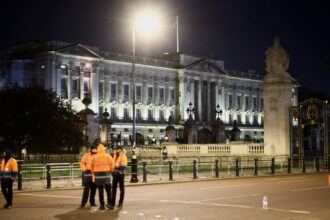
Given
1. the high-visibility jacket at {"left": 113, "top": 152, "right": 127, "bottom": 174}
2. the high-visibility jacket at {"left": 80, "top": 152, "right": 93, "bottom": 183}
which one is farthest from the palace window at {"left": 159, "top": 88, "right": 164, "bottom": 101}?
the high-visibility jacket at {"left": 80, "top": 152, "right": 93, "bottom": 183}

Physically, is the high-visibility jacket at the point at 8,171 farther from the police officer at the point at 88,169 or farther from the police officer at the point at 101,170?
the police officer at the point at 101,170

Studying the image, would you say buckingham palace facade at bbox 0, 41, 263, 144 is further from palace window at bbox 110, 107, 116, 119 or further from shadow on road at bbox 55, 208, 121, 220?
shadow on road at bbox 55, 208, 121, 220

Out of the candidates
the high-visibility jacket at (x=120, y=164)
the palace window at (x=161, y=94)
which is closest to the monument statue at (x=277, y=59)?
the high-visibility jacket at (x=120, y=164)

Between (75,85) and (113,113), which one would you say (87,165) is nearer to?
(75,85)

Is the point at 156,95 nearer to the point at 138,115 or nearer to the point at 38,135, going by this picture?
the point at 138,115

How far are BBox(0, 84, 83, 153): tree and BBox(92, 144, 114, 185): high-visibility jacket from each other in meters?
26.7

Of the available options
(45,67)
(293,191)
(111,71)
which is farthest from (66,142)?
(111,71)

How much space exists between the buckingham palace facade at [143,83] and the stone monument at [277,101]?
61517 mm

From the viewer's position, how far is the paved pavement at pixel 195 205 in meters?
14.6

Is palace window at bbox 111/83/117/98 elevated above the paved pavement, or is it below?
above

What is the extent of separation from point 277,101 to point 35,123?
1754 centimetres

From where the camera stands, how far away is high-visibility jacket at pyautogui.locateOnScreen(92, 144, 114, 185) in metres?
15.8

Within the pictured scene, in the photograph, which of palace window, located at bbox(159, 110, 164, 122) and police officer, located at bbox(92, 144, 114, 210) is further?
palace window, located at bbox(159, 110, 164, 122)

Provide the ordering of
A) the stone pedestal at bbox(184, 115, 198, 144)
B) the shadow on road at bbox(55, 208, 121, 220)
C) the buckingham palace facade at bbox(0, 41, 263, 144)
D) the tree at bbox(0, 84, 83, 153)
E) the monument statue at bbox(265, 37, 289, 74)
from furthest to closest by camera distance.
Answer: the buckingham palace facade at bbox(0, 41, 263, 144) → the stone pedestal at bbox(184, 115, 198, 144) → the tree at bbox(0, 84, 83, 153) → the monument statue at bbox(265, 37, 289, 74) → the shadow on road at bbox(55, 208, 121, 220)
